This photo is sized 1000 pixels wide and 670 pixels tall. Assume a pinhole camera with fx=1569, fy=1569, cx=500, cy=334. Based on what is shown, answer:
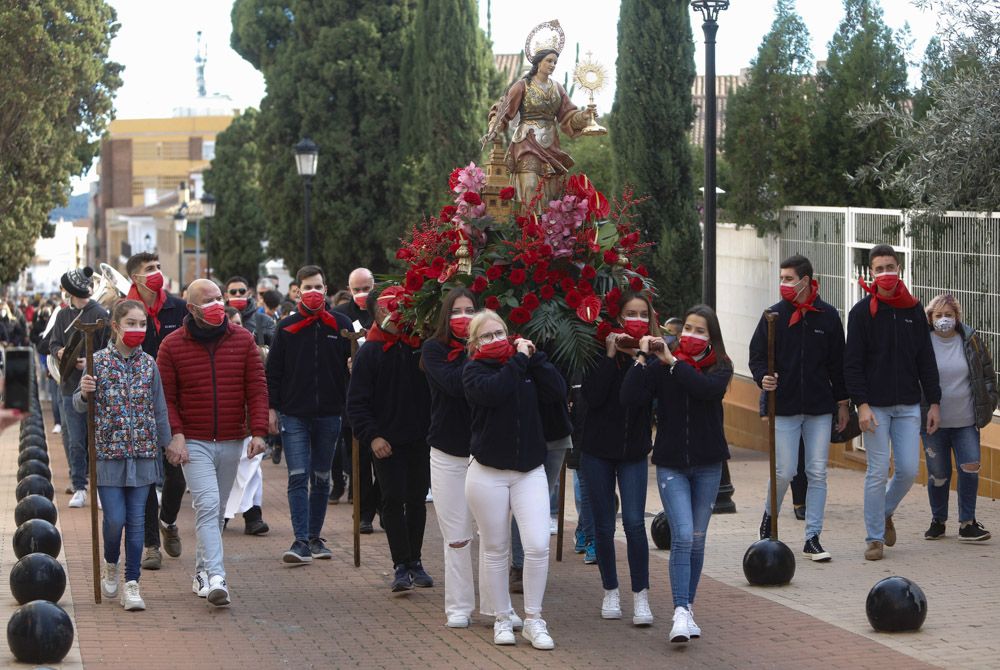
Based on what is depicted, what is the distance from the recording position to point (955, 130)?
14281 millimetres

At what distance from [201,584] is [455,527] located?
185 cm

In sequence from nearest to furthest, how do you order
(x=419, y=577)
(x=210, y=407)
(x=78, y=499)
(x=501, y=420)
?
(x=501, y=420) → (x=210, y=407) → (x=419, y=577) → (x=78, y=499)

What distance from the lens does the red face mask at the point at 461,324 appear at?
8.55 m

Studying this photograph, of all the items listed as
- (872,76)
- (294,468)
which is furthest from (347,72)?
(294,468)

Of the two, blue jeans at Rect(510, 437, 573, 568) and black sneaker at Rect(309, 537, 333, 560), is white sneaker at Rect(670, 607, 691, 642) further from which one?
black sneaker at Rect(309, 537, 333, 560)

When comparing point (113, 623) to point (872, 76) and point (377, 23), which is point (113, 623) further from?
point (377, 23)

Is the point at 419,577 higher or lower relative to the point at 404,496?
lower

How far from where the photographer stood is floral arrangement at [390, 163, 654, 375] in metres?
9.17

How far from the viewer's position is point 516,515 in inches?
325

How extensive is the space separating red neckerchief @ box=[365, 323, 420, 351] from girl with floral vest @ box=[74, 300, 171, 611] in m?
1.34

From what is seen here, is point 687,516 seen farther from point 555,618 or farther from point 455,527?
point 455,527

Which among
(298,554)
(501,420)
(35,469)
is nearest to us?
(501,420)

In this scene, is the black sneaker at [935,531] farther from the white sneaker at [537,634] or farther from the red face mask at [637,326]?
the white sneaker at [537,634]

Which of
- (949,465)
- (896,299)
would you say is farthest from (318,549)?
(949,465)
